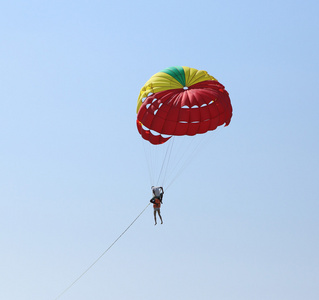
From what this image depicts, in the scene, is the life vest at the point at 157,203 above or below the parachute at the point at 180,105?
below

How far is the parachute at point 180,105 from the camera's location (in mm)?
65750

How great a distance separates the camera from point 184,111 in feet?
216

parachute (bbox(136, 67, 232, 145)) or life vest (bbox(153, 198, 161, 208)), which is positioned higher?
parachute (bbox(136, 67, 232, 145))

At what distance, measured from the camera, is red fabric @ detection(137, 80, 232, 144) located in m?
65.7

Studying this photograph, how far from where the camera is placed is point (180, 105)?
65625mm

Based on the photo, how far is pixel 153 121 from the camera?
2596 inches

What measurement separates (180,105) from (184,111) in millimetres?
399

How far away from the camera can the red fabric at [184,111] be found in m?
65.7

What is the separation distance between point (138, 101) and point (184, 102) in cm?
314

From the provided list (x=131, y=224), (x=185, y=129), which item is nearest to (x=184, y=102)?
(x=185, y=129)

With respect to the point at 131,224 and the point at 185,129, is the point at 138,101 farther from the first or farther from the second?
the point at 131,224

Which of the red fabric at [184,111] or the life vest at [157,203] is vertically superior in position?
the red fabric at [184,111]

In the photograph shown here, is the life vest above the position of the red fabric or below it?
below

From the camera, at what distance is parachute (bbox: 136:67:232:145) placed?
65750mm
